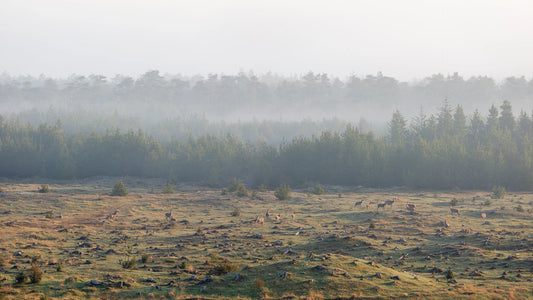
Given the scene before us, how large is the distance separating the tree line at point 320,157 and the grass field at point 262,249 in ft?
55.4

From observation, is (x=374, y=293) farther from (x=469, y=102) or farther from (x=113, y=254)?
(x=469, y=102)

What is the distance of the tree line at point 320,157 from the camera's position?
60969 mm

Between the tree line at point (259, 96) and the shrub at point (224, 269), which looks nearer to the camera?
the shrub at point (224, 269)

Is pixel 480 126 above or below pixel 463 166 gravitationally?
above

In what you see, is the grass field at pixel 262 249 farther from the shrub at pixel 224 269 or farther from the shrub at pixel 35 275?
the shrub at pixel 35 275

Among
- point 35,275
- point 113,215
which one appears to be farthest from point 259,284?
point 113,215

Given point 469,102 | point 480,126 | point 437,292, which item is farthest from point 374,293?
point 469,102

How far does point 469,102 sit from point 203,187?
8657 cm

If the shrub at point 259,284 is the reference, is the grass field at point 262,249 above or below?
below

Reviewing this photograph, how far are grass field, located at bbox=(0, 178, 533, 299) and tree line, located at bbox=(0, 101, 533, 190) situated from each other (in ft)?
55.4

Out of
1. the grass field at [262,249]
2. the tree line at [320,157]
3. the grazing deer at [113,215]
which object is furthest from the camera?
the tree line at [320,157]

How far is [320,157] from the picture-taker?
69562mm

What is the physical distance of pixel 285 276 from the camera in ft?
50.9

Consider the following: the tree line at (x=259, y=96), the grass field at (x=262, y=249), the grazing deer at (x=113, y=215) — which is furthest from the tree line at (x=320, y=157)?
the tree line at (x=259, y=96)
